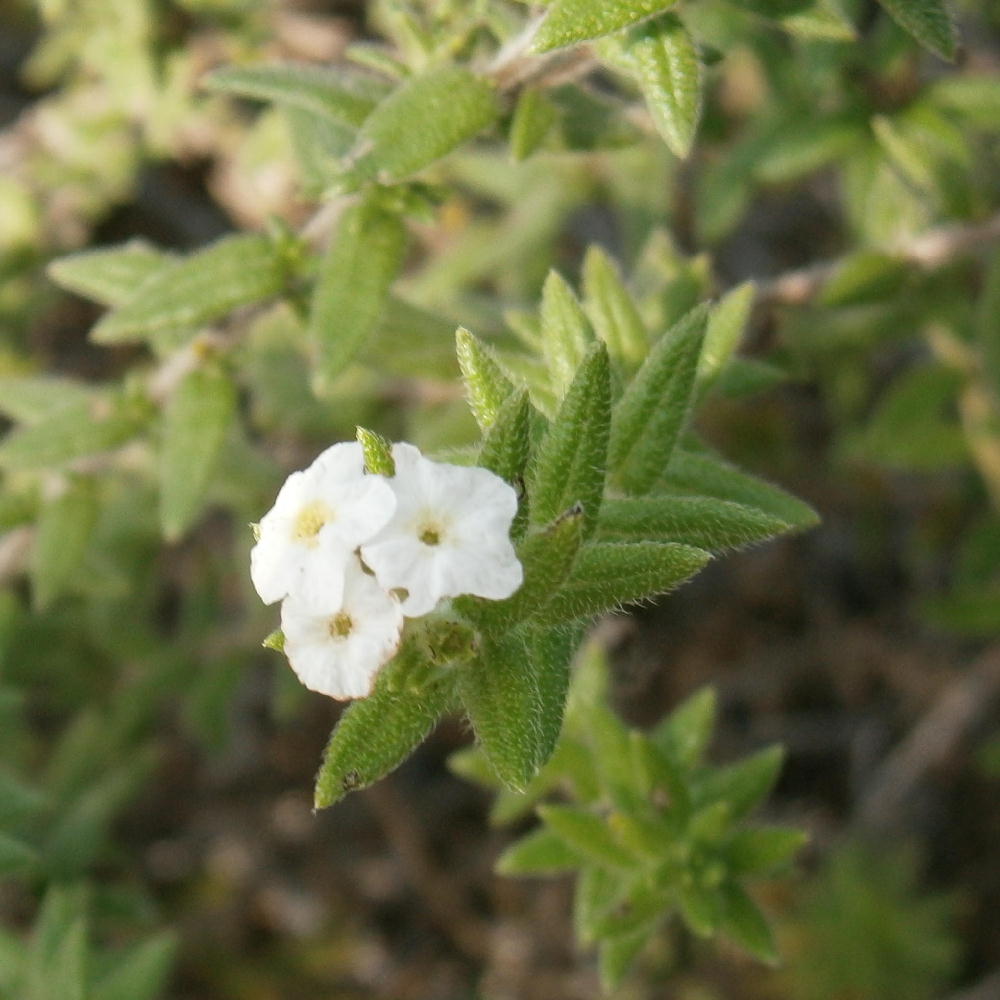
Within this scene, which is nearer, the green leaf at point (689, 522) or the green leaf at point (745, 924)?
the green leaf at point (689, 522)

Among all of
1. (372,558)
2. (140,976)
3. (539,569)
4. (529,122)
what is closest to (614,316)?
(529,122)

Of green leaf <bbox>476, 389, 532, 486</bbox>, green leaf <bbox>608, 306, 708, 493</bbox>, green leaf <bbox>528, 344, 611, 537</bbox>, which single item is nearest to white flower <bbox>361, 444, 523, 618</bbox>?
green leaf <bbox>476, 389, 532, 486</bbox>

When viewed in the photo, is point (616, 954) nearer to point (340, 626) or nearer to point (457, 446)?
point (457, 446)

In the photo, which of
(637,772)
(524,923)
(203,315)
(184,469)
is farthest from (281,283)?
(524,923)

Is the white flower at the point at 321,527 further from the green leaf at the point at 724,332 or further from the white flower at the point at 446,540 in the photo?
the green leaf at the point at 724,332

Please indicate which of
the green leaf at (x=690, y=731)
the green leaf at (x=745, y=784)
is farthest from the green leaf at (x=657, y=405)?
the green leaf at (x=745, y=784)
